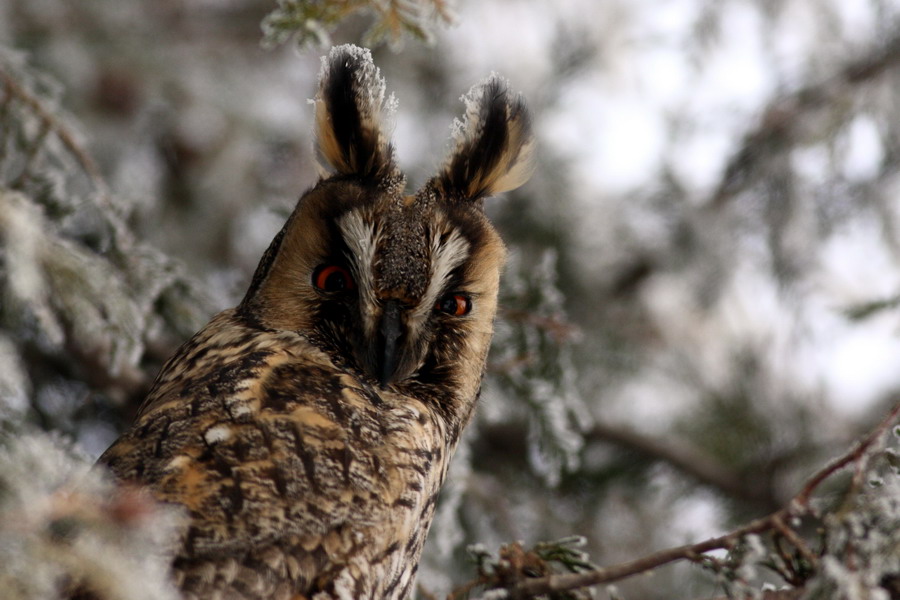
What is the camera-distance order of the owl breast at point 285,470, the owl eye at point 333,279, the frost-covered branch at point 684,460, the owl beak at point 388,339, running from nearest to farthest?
the owl breast at point 285,470, the owl beak at point 388,339, the owl eye at point 333,279, the frost-covered branch at point 684,460

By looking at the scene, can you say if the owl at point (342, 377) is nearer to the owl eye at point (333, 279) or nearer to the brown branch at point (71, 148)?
the owl eye at point (333, 279)

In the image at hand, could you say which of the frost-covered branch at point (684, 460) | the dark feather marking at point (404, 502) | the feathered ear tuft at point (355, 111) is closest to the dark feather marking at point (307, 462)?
the dark feather marking at point (404, 502)

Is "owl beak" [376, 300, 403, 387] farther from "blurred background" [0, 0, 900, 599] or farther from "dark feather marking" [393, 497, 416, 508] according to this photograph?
"blurred background" [0, 0, 900, 599]

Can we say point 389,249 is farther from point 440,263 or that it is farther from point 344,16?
point 344,16

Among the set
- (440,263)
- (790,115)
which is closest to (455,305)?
(440,263)

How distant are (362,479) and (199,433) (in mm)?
393

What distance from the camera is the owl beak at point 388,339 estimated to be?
2287 millimetres

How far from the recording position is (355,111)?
261cm

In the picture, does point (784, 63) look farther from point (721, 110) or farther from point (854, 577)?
point (854, 577)

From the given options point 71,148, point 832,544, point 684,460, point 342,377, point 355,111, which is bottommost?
point 832,544

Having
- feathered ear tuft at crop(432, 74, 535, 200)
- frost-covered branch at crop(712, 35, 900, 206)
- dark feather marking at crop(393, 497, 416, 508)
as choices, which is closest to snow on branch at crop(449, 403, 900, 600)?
dark feather marking at crop(393, 497, 416, 508)

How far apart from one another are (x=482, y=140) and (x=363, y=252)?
64 cm

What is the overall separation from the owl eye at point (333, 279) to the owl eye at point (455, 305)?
25 cm

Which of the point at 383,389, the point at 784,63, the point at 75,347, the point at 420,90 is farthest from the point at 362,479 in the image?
the point at 784,63
